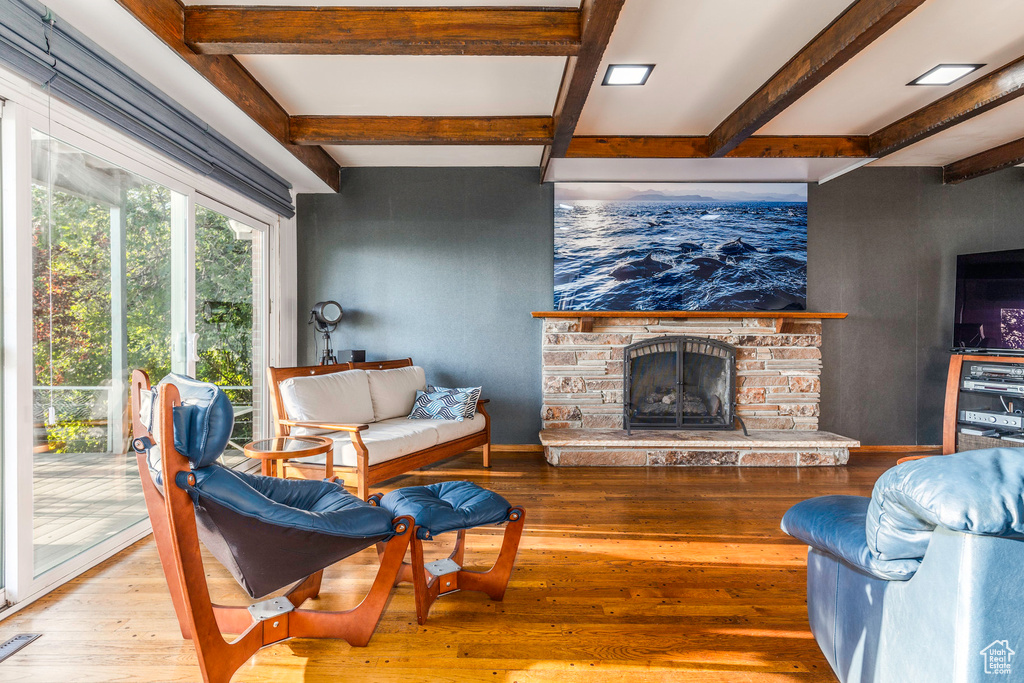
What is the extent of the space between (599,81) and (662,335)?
2266 millimetres

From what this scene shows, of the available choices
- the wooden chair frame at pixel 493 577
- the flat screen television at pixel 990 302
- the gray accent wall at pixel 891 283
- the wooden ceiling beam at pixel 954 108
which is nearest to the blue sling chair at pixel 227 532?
the wooden chair frame at pixel 493 577

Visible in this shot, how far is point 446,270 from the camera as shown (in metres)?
4.80

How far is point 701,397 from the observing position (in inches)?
189

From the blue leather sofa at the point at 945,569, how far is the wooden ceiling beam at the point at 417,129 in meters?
3.14

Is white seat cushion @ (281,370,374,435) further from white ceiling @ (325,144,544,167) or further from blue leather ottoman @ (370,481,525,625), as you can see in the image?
white ceiling @ (325,144,544,167)

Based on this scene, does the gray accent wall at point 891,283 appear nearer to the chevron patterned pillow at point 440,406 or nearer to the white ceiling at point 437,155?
the white ceiling at point 437,155

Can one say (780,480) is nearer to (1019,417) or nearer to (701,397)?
(701,397)

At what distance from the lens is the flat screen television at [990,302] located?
416 cm

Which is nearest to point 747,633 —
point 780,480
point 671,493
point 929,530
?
point 929,530

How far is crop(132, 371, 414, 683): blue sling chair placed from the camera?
4.74 feet

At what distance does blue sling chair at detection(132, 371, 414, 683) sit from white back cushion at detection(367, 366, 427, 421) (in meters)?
2.01

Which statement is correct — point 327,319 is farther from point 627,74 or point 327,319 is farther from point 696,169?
point 696,169

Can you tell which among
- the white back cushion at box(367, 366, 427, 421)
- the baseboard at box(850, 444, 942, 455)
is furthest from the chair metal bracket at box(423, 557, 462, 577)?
the baseboard at box(850, 444, 942, 455)

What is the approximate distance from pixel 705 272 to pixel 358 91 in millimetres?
3194
